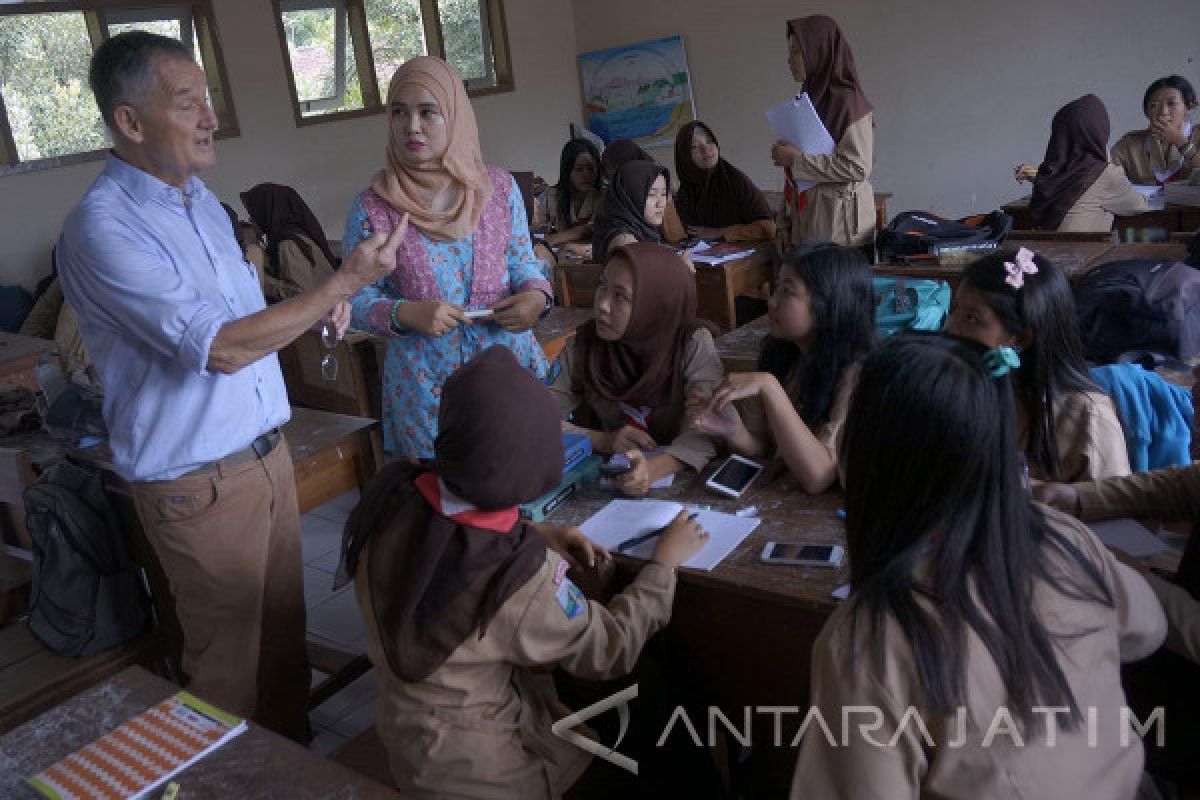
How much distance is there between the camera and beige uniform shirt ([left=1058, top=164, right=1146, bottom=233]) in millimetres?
4246

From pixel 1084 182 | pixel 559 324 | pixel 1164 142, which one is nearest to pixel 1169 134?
pixel 1164 142

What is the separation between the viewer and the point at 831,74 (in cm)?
367

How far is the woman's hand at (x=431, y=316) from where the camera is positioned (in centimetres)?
212

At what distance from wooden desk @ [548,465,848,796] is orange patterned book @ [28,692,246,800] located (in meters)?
0.74

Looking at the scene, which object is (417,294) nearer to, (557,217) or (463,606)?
(463,606)

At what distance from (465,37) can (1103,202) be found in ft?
14.9

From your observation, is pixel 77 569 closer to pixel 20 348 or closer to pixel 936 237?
pixel 20 348

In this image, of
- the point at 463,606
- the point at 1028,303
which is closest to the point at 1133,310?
the point at 1028,303

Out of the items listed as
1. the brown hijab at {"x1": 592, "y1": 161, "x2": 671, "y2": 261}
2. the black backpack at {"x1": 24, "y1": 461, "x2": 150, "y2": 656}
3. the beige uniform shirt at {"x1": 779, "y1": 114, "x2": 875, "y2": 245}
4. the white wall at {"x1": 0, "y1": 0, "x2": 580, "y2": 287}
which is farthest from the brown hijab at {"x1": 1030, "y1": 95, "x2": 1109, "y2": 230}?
the black backpack at {"x1": 24, "y1": 461, "x2": 150, "y2": 656}

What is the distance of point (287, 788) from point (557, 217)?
16.2ft

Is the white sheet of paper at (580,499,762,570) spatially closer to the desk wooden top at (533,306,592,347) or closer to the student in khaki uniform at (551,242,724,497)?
the student in khaki uniform at (551,242,724,497)

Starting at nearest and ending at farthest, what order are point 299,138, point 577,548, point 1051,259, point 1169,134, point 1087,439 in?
point 577,548 → point 1087,439 → point 1051,259 → point 1169,134 → point 299,138

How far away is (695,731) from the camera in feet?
5.54

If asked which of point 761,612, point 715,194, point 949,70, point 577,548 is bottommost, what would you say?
point 761,612
